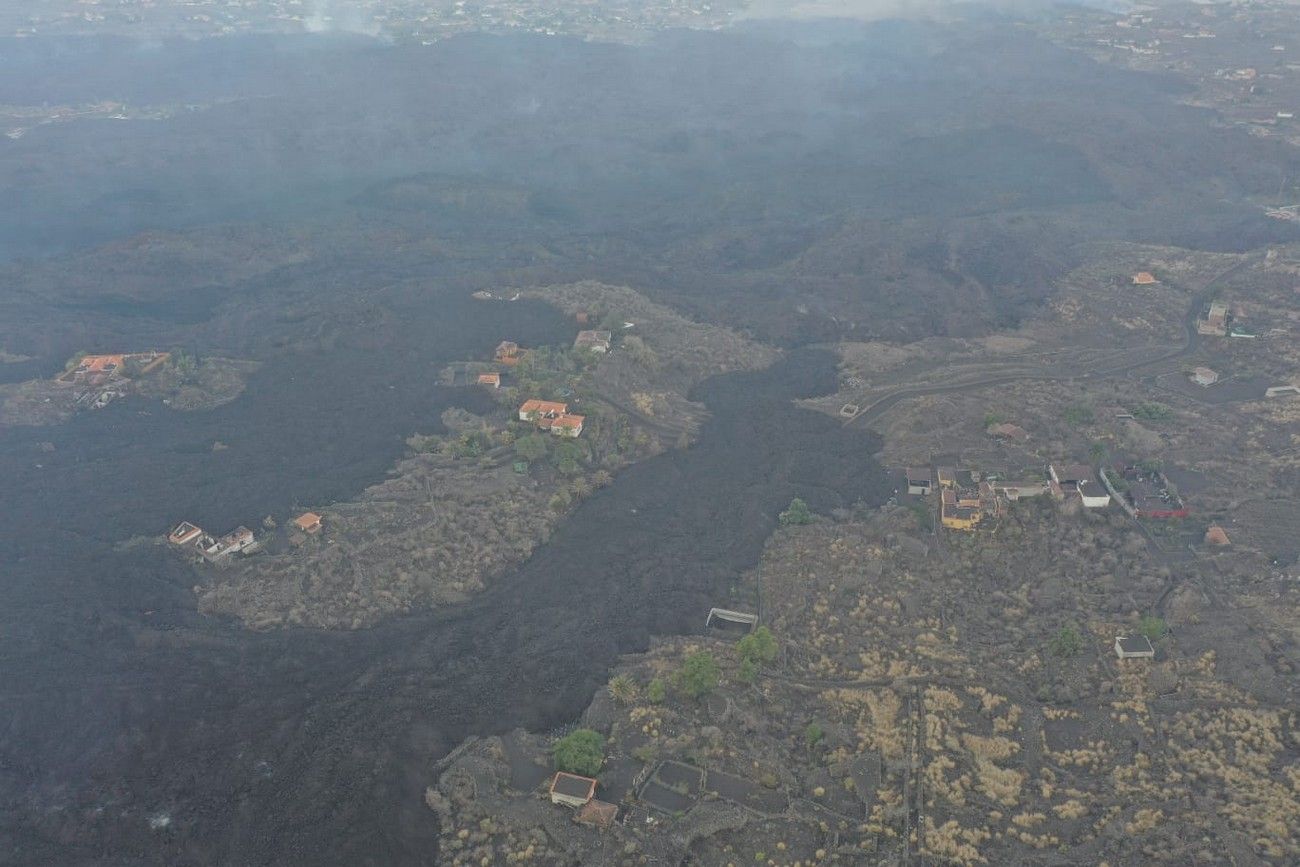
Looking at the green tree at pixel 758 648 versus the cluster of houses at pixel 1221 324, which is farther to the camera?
the cluster of houses at pixel 1221 324

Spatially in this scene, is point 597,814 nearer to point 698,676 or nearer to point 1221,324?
point 698,676

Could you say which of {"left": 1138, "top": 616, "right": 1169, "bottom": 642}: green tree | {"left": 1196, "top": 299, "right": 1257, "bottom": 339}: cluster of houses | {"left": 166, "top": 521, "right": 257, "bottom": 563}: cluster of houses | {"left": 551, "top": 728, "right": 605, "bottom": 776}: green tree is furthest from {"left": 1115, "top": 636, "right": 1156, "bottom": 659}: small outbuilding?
{"left": 166, "top": 521, "right": 257, "bottom": 563}: cluster of houses

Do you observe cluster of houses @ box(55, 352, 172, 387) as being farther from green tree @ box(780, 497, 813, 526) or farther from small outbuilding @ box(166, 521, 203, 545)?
green tree @ box(780, 497, 813, 526)

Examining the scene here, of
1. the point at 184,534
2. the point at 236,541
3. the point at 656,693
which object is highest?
the point at 656,693

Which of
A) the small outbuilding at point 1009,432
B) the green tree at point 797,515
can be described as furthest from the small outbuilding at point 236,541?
the small outbuilding at point 1009,432

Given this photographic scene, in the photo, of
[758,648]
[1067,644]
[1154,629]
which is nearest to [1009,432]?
[1154,629]

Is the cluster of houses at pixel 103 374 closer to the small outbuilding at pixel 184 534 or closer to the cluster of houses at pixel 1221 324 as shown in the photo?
the small outbuilding at pixel 184 534

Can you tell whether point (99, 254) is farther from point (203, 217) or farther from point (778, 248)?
point (778, 248)
